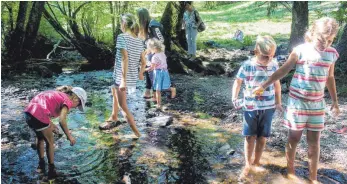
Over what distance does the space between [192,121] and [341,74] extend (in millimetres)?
4187

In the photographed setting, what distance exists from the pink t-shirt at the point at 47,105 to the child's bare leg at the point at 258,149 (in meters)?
2.30

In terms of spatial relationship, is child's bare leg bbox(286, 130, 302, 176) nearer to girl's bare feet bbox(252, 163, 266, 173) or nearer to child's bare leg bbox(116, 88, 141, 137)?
girl's bare feet bbox(252, 163, 266, 173)

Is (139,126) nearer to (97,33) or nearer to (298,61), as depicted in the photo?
(298,61)

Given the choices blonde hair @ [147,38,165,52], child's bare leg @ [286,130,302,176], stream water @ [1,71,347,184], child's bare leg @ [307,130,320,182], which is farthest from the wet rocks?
child's bare leg @ [307,130,320,182]

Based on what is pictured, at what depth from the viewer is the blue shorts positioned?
170 inches

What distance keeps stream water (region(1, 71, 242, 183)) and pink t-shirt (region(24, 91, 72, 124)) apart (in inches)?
29.2

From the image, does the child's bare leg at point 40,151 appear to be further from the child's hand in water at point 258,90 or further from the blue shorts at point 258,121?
the child's hand in water at point 258,90

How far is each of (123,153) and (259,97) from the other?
2.07 m

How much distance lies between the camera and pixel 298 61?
3977 mm

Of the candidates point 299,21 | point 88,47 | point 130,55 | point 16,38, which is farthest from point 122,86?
point 299,21

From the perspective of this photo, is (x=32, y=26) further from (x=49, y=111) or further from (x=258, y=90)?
(x=258, y=90)

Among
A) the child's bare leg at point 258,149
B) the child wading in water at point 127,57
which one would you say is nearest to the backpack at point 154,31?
the child wading in water at point 127,57

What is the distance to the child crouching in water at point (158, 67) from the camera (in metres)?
7.42

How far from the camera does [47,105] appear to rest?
4.37m
